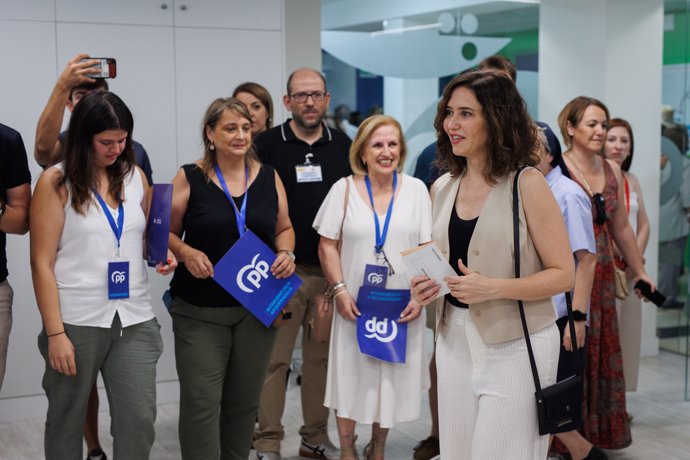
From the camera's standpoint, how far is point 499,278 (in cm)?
265

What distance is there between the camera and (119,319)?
3266mm

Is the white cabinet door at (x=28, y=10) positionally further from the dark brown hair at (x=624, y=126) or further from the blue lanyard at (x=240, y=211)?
the dark brown hair at (x=624, y=126)

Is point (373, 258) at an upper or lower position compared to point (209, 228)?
lower

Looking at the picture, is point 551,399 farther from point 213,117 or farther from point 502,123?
point 213,117

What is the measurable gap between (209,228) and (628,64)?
14.8 ft

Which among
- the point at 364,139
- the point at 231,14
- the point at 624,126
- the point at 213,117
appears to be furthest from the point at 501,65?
the point at 231,14

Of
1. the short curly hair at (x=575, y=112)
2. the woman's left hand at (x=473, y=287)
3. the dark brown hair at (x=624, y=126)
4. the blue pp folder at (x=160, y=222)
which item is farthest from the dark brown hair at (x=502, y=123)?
the dark brown hair at (x=624, y=126)

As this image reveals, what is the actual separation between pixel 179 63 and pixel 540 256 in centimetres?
336

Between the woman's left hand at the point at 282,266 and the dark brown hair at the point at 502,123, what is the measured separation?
4.27 ft

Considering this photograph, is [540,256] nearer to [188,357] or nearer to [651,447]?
[188,357]

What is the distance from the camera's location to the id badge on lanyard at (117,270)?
3.25m

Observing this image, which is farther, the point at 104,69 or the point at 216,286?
the point at 216,286

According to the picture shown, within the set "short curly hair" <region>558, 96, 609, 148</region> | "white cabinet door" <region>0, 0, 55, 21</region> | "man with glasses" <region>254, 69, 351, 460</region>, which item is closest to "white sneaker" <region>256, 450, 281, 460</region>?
"man with glasses" <region>254, 69, 351, 460</region>

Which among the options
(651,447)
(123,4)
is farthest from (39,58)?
(651,447)
